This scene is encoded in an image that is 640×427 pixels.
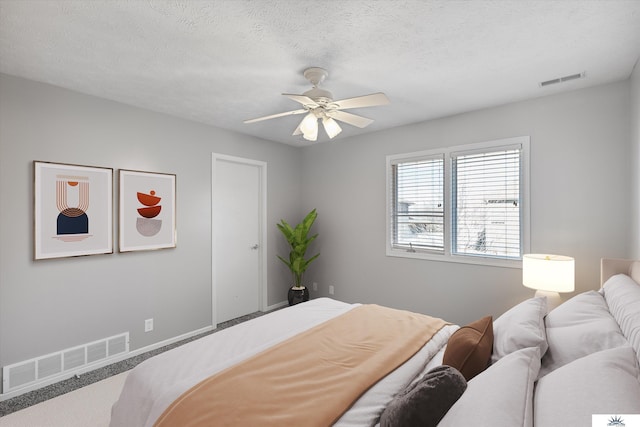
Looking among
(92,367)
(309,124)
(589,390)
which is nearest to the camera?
(589,390)

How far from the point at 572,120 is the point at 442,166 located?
1220 mm

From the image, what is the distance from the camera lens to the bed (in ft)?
3.10

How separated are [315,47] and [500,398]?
2.08m

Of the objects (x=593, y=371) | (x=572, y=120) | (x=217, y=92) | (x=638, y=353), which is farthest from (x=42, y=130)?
(x=572, y=120)

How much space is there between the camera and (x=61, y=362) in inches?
108

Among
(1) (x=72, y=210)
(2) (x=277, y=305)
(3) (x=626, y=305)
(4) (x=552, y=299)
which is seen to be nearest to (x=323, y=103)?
(3) (x=626, y=305)

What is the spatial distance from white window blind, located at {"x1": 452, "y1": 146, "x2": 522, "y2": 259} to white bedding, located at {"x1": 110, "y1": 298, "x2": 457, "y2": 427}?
1.52 m

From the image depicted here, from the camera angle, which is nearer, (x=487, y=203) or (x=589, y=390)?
(x=589, y=390)

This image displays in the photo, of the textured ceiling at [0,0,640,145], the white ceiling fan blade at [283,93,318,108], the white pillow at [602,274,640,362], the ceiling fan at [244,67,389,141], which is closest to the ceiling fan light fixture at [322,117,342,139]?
the ceiling fan at [244,67,389,141]

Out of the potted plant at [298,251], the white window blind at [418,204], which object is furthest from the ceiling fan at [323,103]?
the potted plant at [298,251]

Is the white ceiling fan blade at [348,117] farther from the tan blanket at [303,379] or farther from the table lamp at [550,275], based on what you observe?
the table lamp at [550,275]

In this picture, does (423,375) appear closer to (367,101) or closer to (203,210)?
(367,101)

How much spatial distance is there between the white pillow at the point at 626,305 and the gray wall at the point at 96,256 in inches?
144

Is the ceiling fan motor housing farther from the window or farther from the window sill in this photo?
the window sill
